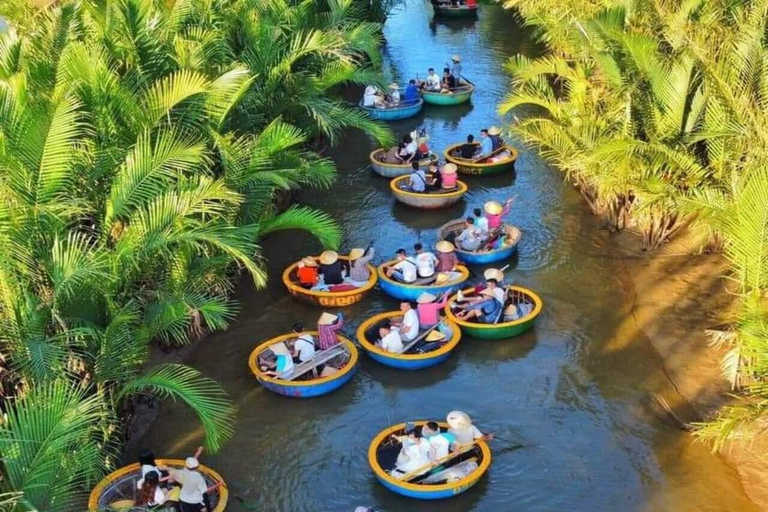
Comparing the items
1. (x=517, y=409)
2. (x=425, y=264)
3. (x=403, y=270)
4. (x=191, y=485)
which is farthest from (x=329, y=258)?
(x=191, y=485)

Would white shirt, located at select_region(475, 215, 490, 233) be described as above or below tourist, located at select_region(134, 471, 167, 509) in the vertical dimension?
below

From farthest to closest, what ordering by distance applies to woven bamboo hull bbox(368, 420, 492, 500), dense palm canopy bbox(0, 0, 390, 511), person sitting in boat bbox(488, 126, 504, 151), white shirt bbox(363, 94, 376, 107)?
white shirt bbox(363, 94, 376, 107) < person sitting in boat bbox(488, 126, 504, 151) < woven bamboo hull bbox(368, 420, 492, 500) < dense palm canopy bbox(0, 0, 390, 511)

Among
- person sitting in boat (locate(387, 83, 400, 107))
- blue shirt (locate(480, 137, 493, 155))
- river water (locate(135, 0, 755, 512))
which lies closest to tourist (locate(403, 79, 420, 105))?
person sitting in boat (locate(387, 83, 400, 107))

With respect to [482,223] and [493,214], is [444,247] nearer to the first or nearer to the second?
[482,223]

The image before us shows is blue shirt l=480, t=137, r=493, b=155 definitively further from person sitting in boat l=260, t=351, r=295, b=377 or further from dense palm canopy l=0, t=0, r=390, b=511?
person sitting in boat l=260, t=351, r=295, b=377

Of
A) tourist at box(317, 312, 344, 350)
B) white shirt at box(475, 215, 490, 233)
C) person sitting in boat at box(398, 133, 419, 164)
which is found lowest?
person sitting in boat at box(398, 133, 419, 164)

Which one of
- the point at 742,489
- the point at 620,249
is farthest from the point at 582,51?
the point at 742,489
